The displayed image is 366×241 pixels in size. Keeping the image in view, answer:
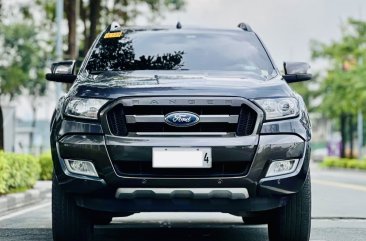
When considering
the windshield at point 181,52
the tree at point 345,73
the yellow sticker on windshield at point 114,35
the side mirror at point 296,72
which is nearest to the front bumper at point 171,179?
the windshield at point 181,52

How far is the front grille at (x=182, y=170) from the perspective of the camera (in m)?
5.71

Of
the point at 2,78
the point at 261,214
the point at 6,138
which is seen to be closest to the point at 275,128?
the point at 261,214

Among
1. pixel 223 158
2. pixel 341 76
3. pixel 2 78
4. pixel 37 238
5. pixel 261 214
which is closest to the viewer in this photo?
pixel 223 158

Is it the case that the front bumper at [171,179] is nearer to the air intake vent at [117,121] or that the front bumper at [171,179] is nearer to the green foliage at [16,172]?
the air intake vent at [117,121]

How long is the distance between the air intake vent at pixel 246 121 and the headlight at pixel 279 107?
0.29 feet

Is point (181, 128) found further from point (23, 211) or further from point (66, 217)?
point (23, 211)

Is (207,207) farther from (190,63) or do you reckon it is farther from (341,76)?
(341,76)

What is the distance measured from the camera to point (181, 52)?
7.13 meters

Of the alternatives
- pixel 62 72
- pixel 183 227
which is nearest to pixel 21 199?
pixel 183 227

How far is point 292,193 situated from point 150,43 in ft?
6.84

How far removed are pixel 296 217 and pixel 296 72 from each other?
1463 mm

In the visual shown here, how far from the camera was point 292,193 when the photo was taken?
593 cm

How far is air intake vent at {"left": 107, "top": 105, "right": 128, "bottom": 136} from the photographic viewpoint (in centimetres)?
577

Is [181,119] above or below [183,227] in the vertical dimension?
above
